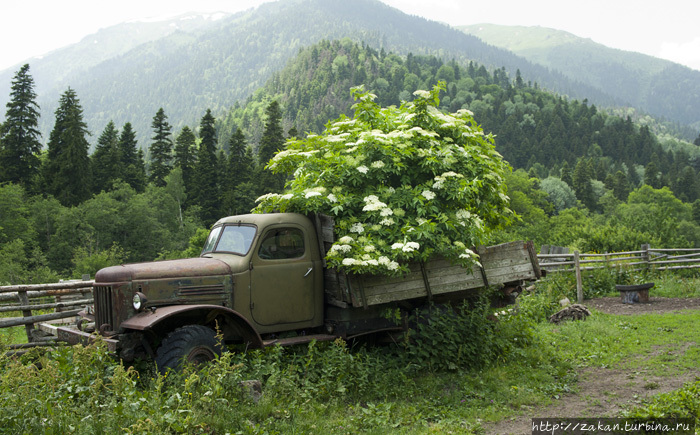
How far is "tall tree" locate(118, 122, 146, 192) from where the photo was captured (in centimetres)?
5805

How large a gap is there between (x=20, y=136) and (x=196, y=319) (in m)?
48.9

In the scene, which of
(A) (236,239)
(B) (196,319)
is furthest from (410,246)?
(B) (196,319)

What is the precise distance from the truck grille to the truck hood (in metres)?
0.11

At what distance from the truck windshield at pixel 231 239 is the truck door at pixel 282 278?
21 cm

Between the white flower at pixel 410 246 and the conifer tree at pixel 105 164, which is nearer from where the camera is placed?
the white flower at pixel 410 246

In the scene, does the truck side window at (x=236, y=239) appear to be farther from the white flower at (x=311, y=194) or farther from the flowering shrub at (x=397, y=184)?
the white flower at (x=311, y=194)

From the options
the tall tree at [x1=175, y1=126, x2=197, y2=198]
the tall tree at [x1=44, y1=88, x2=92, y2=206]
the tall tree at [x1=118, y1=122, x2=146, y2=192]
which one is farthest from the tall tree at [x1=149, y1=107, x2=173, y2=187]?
the tall tree at [x1=44, y1=88, x2=92, y2=206]

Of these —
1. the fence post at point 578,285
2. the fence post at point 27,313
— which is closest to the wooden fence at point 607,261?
the fence post at point 578,285

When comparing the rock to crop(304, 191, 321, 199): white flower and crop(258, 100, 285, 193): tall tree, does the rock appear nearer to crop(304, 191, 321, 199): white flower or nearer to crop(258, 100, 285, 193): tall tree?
crop(304, 191, 321, 199): white flower

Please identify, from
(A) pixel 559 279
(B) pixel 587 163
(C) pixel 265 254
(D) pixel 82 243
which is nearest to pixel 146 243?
(D) pixel 82 243

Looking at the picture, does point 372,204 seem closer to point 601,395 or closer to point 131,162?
point 601,395

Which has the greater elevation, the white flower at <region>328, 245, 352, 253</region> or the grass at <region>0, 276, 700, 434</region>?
the white flower at <region>328, 245, 352, 253</region>

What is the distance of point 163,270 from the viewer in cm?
673

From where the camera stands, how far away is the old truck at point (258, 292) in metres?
6.41
